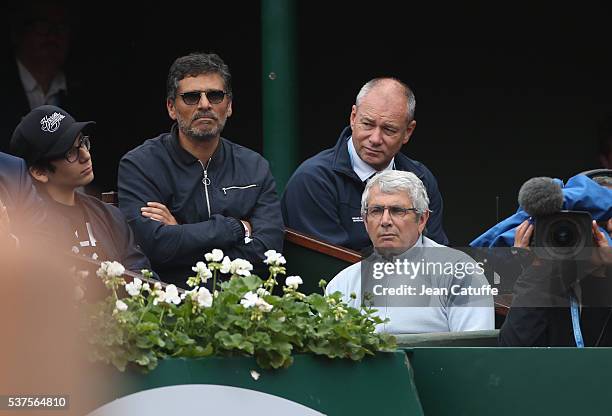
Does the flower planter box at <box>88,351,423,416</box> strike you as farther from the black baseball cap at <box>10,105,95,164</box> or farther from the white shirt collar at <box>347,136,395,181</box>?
the white shirt collar at <box>347,136,395,181</box>

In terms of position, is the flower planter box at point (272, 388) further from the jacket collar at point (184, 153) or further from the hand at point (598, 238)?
the jacket collar at point (184, 153)

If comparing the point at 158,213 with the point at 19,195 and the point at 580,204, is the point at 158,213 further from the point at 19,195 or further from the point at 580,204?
the point at 580,204

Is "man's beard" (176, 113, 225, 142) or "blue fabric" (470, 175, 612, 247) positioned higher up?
"man's beard" (176, 113, 225, 142)

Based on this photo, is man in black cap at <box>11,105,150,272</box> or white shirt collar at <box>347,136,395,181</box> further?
white shirt collar at <box>347,136,395,181</box>

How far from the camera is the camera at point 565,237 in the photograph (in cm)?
419

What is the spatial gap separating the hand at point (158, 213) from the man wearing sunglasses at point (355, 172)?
63 centimetres

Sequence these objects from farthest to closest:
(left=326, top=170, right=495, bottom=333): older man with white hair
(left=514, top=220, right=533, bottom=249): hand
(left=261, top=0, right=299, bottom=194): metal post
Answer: (left=261, top=0, right=299, bottom=194): metal post, (left=326, top=170, right=495, bottom=333): older man with white hair, (left=514, top=220, right=533, bottom=249): hand

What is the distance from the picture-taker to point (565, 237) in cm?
420

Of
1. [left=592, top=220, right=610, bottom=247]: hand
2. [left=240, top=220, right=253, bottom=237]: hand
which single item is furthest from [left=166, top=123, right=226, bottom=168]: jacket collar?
[left=592, top=220, right=610, bottom=247]: hand

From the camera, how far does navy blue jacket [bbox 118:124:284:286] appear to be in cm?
496

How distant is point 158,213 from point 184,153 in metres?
0.31

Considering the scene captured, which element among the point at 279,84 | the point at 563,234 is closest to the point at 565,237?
the point at 563,234

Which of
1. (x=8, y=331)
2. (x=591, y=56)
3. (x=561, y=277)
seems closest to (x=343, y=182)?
(x=561, y=277)

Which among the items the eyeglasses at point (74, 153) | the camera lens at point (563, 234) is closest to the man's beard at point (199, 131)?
the eyeglasses at point (74, 153)
